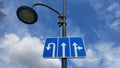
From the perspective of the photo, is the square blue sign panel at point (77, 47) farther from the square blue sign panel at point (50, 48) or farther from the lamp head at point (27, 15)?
the lamp head at point (27, 15)

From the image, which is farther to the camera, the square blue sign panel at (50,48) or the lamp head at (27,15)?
the lamp head at (27,15)

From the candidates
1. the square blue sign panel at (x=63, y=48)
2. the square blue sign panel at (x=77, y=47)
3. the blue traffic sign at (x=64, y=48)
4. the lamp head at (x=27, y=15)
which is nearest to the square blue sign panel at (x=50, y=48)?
the blue traffic sign at (x=64, y=48)

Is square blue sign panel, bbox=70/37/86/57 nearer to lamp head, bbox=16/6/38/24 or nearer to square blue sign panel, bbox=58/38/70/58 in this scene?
square blue sign panel, bbox=58/38/70/58

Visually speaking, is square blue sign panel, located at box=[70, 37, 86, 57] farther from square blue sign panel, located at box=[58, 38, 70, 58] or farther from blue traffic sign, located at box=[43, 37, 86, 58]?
square blue sign panel, located at box=[58, 38, 70, 58]

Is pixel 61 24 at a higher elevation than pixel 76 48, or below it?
higher

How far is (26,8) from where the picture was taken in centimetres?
970

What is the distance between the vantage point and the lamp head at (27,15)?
31.9 ft

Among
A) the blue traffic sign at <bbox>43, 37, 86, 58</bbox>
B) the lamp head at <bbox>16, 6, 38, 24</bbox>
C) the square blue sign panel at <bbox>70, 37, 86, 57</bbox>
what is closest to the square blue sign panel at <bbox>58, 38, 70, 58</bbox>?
the blue traffic sign at <bbox>43, 37, 86, 58</bbox>

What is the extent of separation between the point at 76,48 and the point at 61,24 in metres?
1.15

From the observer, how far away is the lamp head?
31.9 feet

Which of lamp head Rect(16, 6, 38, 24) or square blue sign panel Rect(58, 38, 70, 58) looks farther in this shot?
lamp head Rect(16, 6, 38, 24)

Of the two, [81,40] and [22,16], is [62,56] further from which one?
[22,16]

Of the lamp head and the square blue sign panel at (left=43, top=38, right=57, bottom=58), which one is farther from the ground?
the lamp head

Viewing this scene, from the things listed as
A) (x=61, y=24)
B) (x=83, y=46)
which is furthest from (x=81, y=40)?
(x=61, y=24)
